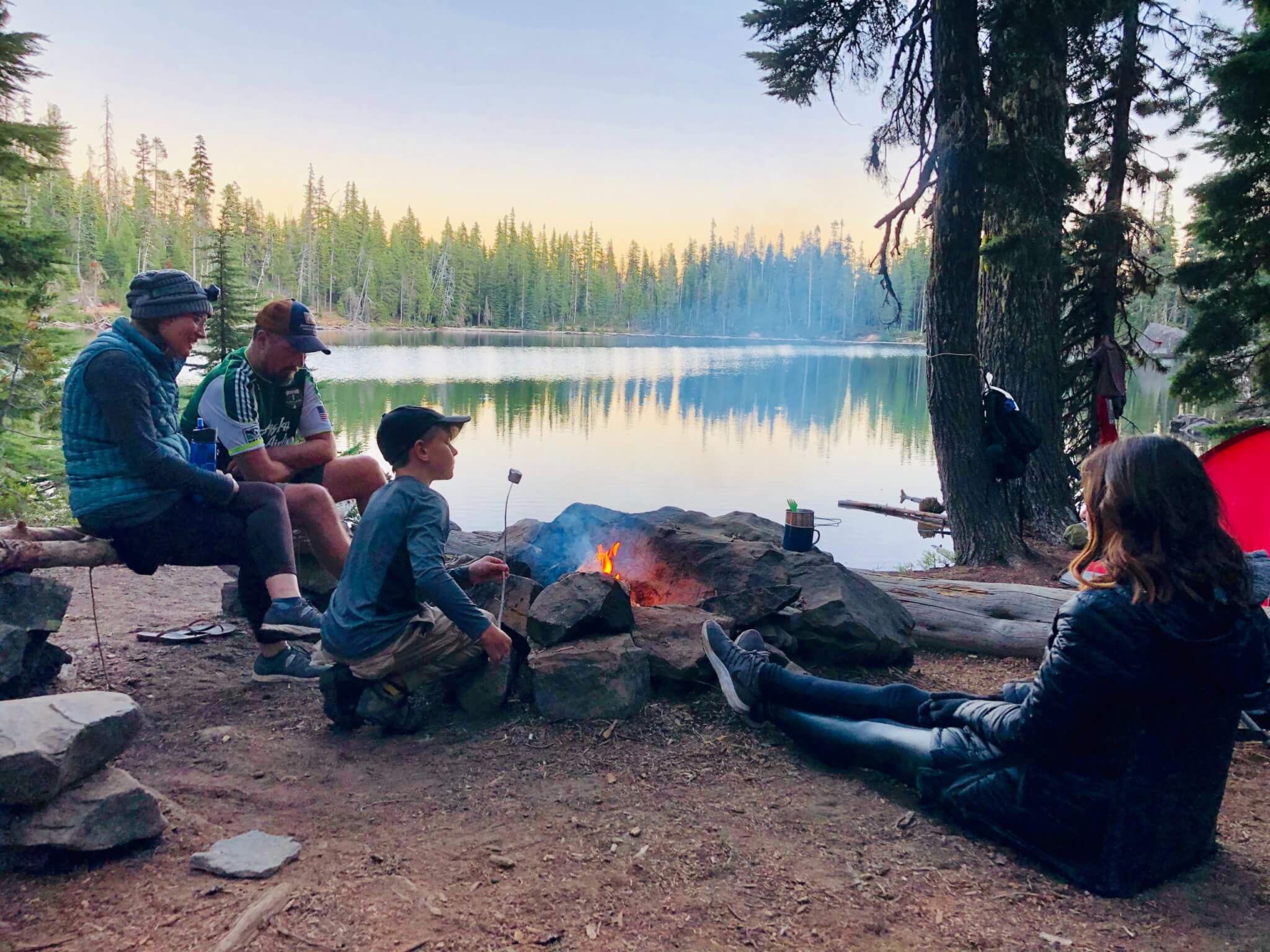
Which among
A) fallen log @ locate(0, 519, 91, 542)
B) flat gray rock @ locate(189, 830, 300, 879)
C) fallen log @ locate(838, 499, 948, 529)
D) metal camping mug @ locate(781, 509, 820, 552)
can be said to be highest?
fallen log @ locate(0, 519, 91, 542)

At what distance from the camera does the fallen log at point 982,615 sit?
18.0 feet

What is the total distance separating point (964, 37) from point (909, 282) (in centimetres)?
9952

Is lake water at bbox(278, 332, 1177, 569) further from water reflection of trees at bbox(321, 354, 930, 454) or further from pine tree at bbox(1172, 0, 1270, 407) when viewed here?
pine tree at bbox(1172, 0, 1270, 407)

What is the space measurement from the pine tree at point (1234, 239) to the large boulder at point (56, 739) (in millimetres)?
11328

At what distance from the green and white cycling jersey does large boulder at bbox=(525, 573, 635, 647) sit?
187cm

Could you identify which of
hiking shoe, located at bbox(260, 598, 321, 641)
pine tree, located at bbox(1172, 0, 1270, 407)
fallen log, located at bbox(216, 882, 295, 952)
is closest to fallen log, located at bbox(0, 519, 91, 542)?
hiking shoe, located at bbox(260, 598, 321, 641)

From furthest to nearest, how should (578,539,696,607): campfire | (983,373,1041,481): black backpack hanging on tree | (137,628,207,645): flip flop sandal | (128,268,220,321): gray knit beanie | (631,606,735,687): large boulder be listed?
(983,373,1041,481): black backpack hanging on tree, (578,539,696,607): campfire, (137,628,207,645): flip flop sandal, (631,606,735,687): large boulder, (128,268,220,321): gray knit beanie

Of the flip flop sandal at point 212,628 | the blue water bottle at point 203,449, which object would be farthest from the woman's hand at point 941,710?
the flip flop sandal at point 212,628

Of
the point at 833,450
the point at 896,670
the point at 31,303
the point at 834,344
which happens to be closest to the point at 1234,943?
the point at 896,670

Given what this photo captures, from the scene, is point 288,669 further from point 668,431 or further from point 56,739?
point 668,431

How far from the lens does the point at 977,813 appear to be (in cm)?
304

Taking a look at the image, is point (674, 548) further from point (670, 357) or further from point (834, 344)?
point (834, 344)

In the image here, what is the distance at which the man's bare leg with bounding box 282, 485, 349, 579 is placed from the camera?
459 centimetres

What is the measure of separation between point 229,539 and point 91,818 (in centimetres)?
177
